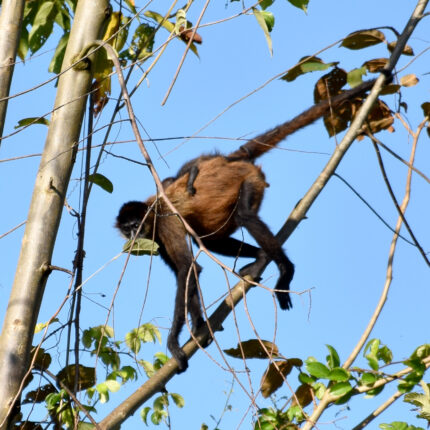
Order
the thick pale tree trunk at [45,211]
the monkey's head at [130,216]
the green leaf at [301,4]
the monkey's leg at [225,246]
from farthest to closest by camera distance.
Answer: the monkey's head at [130,216] < the monkey's leg at [225,246] < the green leaf at [301,4] < the thick pale tree trunk at [45,211]

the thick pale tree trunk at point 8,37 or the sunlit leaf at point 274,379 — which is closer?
the sunlit leaf at point 274,379

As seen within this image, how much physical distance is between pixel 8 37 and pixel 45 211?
4.71 feet

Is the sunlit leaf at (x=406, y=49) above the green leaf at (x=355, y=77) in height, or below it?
above

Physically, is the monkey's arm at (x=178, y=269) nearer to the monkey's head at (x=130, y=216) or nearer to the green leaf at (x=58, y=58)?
the monkey's head at (x=130, y=216)

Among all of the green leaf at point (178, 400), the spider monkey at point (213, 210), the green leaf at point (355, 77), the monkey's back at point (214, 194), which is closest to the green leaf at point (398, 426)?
the green leaf at point (178, 400)

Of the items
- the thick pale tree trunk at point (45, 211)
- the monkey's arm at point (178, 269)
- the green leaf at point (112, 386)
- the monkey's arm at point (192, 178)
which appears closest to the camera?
the thick pale tree trunk at point (45, 211)

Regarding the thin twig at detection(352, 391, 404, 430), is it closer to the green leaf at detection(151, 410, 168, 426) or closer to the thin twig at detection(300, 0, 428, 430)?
the thin twig at detection(300, 0, 428, 430)

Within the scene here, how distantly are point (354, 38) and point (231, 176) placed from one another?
112 inches

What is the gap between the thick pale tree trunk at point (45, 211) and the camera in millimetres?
3018

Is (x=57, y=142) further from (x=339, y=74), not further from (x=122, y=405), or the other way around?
(x=339, y=74)

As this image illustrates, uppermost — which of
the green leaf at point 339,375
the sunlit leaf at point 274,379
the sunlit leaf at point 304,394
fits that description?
the sunlit leaf at point 274,379

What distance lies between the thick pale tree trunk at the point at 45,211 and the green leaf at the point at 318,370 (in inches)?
53.5

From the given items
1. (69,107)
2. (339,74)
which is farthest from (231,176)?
(69,107)

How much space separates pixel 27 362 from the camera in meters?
3.06
